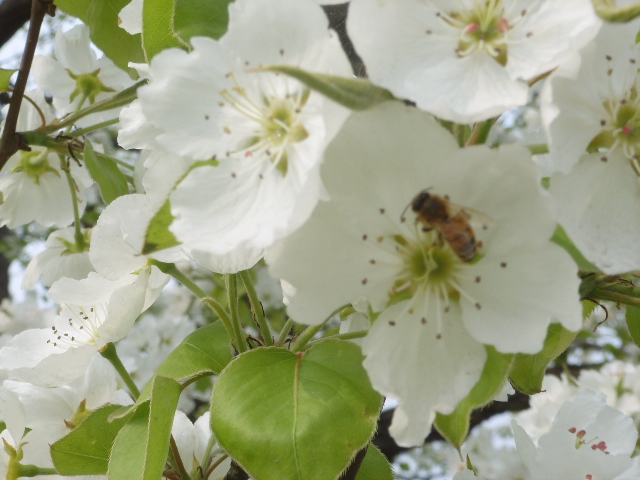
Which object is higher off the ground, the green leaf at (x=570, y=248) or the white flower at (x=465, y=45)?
the white flower at (x=465, y=45)

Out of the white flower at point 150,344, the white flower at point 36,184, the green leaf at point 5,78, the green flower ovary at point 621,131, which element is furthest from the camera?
the white flower at point 150,344

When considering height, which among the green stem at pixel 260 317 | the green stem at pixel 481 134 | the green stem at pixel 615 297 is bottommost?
the green stem at pixel 260 317

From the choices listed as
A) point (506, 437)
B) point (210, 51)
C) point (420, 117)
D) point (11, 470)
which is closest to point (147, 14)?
point (210, 51)

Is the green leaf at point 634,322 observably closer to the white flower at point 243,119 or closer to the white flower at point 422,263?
the white flower at point 422,263

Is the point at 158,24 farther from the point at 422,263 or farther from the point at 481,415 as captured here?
the point at 481,415

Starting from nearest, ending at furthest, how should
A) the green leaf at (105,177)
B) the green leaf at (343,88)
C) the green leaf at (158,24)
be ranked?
the green leaf at (343,88) → the green leaf at (158,24) → the green leaf at (105,177)

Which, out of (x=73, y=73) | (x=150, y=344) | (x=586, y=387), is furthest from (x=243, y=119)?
(x=150, y=344)

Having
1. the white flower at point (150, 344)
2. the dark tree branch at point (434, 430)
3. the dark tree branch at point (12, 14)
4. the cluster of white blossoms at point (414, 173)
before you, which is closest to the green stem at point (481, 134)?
the cluster of white blossoms at point (414, 173)
